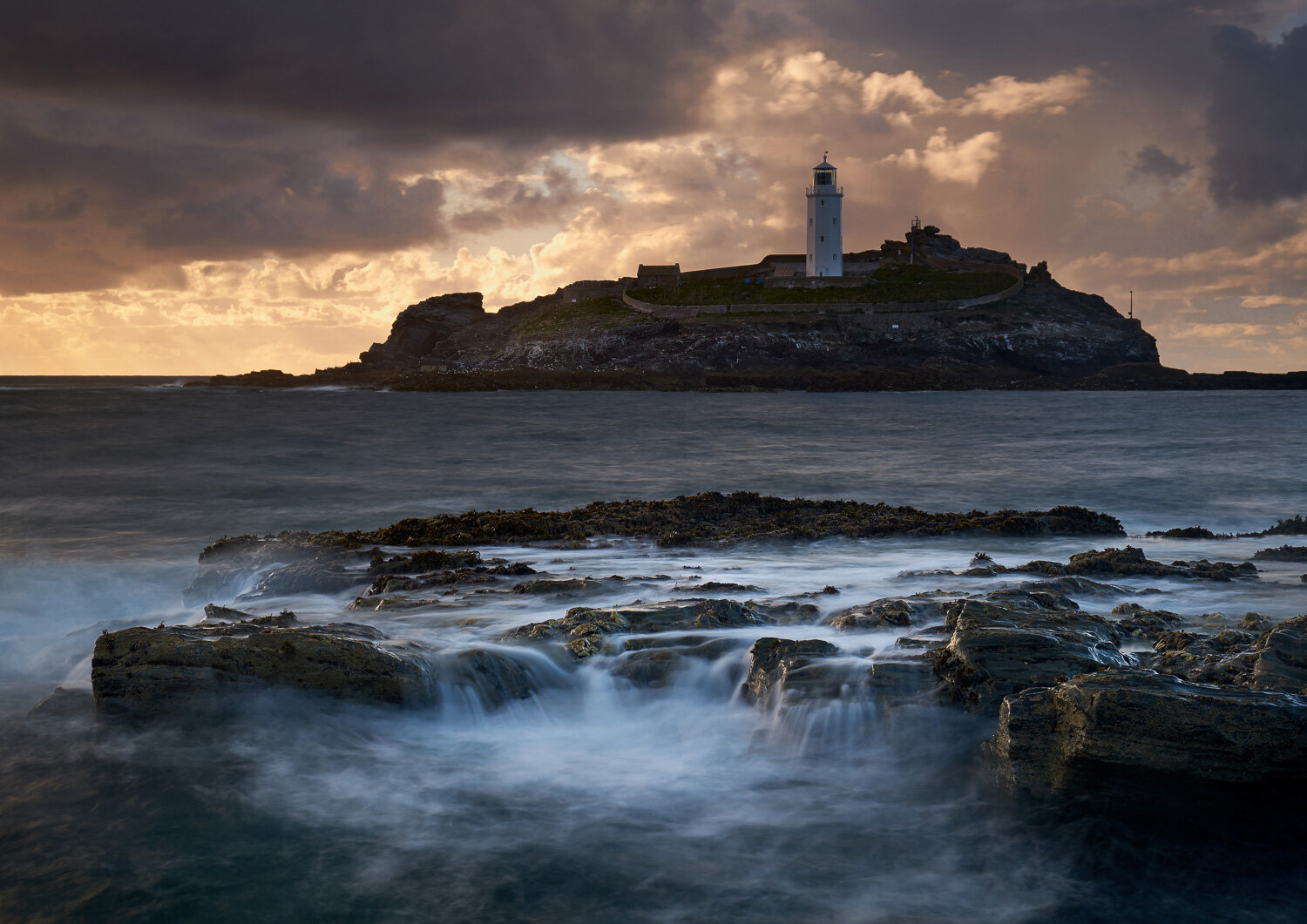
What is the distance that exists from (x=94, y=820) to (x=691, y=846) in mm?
3476

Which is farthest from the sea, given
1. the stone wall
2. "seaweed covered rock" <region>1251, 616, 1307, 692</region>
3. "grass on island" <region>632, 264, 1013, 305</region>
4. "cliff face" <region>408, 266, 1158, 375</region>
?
"grass on island" <region>632, 264, 1013, 305</region>

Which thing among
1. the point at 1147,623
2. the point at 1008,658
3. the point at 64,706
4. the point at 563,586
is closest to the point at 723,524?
the point at 563,586

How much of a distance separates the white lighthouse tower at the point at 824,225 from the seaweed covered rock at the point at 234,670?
287 ft

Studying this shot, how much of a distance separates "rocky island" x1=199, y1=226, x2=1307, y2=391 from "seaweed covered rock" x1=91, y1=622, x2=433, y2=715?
71427 millimetres

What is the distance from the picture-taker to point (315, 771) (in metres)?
6.09

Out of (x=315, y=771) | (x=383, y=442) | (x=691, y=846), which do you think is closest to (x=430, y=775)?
(x=315, y=771)

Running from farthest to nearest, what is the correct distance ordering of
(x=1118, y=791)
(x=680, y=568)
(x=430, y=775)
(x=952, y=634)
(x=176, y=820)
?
(x=680, y=568) < (x=952, y=634) < (x=430, y=775) < (x=176, y=820) < (x=1118, y=791)

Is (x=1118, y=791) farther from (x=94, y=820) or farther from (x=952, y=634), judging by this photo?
(x=94, y=820)

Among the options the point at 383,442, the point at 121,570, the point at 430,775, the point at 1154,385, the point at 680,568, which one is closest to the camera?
the point at 430,775

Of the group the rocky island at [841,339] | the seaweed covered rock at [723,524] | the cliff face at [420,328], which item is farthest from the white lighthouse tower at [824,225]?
the seaweed covered rock at [723,524]

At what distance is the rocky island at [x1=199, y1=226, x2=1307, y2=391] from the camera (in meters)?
80.9

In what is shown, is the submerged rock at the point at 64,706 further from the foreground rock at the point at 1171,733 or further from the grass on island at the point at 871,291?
the grass on island at the point at 871,291

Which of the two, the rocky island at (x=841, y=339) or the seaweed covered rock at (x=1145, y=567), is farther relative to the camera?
the rocky island at (x=841, y=339)

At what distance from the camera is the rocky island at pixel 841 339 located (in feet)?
265
